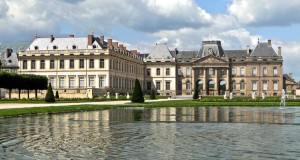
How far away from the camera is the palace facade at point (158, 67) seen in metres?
73.2

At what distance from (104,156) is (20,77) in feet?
165

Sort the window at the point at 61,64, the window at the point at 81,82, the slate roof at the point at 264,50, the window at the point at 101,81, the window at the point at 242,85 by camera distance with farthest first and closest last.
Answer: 1. the window at the point at 242,85
2. the slate roof at the point at 264,50
3. the window at the point at 61,64
4. the window at the point at 81,82
5. the window at the point at 101,81

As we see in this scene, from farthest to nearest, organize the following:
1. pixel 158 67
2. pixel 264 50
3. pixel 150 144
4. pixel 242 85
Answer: pixel 158 67, pixel 242 85, pixel 264 50, pixel 150 144

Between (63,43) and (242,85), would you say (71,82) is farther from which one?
(242,85)

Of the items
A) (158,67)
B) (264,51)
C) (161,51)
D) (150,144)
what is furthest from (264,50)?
(150,144)

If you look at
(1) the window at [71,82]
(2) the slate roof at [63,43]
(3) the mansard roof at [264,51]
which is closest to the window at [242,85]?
(3) the mansard roof at [264,51]

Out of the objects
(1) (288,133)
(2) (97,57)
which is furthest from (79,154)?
(2) (97,57)

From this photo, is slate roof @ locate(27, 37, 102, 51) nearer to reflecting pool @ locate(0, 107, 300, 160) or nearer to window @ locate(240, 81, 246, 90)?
window @ locate(240, 81, 246, 90)

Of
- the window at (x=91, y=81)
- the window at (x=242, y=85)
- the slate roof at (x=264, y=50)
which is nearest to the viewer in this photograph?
the window at (x=91, y=81)

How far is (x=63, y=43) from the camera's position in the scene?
74375mm

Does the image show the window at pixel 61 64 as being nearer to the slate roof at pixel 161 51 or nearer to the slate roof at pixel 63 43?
the slate roof at pixel 63 43

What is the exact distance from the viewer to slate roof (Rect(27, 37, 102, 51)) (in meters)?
73.2

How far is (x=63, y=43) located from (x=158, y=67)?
75.7ft

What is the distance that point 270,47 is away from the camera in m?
88.0
